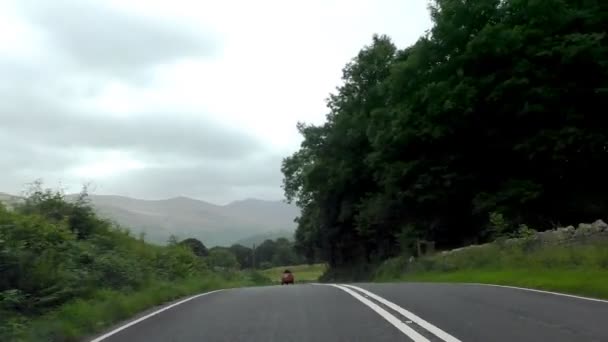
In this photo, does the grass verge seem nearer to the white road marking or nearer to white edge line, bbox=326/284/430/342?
white edge line, bbox=326/284/430/342

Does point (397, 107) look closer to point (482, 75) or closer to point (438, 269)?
point (482, 75)

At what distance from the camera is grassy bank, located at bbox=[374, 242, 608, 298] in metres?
18.3

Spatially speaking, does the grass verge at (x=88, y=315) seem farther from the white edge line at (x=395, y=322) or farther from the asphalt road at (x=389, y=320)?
the white edge line at (x=395, y=322)

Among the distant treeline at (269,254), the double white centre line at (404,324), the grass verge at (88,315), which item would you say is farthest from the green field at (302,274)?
the double white centre line at (404,324)

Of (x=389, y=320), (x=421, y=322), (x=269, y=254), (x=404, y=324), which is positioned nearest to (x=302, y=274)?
(x=269, y=254)

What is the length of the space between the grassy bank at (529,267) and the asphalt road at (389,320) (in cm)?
244

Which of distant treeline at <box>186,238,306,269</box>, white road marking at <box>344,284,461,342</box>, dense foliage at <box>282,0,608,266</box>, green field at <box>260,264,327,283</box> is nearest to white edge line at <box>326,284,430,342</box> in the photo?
white road marking at <box>344,284,461,342</box>

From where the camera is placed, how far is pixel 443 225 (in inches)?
1779

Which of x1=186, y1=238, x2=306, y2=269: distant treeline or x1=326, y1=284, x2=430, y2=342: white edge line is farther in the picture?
x1=186, y1=238, x2=306, y2=269: distant treeline

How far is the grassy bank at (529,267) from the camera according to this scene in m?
18.3

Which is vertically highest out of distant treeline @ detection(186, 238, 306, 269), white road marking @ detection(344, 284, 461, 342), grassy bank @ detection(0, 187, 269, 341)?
distant treeline @ detection(186, 238, 306, 269)

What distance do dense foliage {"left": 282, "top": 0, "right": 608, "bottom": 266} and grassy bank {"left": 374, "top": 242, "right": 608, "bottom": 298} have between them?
2.82m

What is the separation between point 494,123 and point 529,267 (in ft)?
57.9

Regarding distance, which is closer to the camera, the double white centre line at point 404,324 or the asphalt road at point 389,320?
the double white centre line at point 404,324
